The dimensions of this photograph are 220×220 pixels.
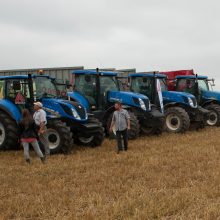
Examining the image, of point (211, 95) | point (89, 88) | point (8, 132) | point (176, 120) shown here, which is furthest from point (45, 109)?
point (211, 95)

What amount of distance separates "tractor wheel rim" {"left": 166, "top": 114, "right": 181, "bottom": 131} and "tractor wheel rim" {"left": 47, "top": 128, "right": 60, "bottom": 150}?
5.84 meters

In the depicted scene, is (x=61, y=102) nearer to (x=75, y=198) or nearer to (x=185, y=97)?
(x=75, y=198)

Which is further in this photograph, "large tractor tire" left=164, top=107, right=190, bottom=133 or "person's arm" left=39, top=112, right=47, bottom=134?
"large tractor tire" left=164, top=107, right=190, bottom=133

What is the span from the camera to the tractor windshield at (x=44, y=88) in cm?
1136

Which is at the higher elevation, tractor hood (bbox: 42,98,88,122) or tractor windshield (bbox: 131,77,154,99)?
tractor windshield (bbox: 131,77,154,99)

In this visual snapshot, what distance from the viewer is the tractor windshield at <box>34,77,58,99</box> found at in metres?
11.4

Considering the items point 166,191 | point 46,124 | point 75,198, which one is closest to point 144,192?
point 166,191

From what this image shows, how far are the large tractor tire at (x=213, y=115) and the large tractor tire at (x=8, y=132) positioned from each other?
9.25 metres

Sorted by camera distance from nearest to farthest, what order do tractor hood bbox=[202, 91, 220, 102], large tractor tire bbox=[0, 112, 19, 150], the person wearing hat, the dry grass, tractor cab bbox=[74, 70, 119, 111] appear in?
the dry grass
large tractor tire bbox=[0, 112, 19, 150]
the person wearing hat
tractor cab bbox=[74, 70, 119, 111]
tractor hood bbox=[202, 91, 220, 102]

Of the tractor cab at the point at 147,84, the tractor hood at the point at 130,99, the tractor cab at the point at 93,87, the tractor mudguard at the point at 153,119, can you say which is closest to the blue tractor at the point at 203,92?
the tractor cab at the point at 147,84

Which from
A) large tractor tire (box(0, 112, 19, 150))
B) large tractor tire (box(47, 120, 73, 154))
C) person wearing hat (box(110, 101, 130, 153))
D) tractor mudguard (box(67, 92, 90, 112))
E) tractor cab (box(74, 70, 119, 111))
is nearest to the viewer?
large tractor tire (box(47, 120, 73, 154))

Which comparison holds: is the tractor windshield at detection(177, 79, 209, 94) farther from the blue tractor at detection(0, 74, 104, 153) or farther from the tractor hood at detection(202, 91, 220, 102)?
the blue tractor at detection(0, 74, 104, 153)

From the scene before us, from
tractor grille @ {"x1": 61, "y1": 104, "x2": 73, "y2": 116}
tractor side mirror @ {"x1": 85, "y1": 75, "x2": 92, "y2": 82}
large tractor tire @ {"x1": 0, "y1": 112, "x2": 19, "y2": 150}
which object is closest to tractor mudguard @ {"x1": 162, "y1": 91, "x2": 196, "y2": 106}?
tractor side mirror @ {"x1": 85, "y1": 75, "x2": 92, "y2": 82}

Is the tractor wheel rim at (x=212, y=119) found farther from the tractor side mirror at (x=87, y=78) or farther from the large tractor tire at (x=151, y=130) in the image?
the tractor side mirror at (x=87, y=78)
